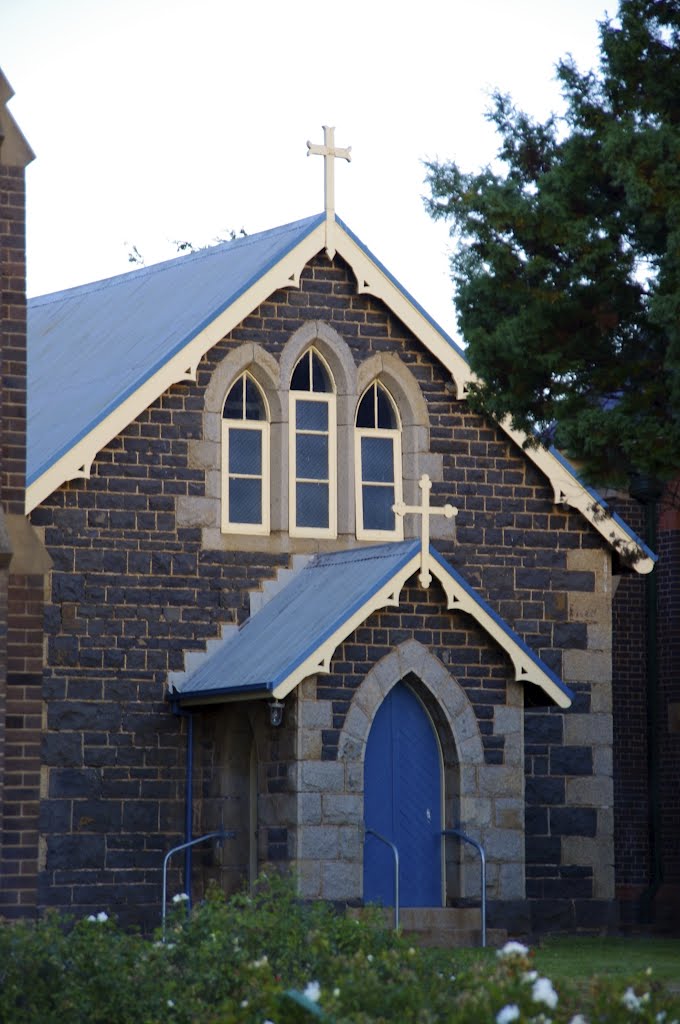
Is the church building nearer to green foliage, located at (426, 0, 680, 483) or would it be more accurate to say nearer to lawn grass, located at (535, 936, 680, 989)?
lawn grass, located at (535, 936, 680, 989)

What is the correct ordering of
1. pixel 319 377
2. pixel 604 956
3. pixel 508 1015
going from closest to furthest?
pixel 508 1015 → pixel 604 956 → pixel 319 377

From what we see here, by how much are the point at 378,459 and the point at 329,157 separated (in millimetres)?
3230

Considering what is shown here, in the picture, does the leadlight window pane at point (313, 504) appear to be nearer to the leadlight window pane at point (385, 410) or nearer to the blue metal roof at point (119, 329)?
the leadlight window pane at point (385, 410)

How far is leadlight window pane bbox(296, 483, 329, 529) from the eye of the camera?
22.2 m

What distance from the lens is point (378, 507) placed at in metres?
22.6

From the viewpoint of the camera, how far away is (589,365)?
54.8 feet

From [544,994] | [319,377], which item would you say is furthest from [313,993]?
[319,377]

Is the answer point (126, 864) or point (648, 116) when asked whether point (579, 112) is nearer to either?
point (648, 116)

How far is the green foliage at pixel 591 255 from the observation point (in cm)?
1558

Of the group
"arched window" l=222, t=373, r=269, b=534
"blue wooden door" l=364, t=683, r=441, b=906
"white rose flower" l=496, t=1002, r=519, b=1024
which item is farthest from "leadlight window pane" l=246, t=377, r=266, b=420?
"white rose flower" l=496, t=1002, r=519, b=1024

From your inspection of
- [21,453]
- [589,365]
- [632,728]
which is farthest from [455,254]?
[632,728]

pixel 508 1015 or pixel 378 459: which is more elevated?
pixel 378 459

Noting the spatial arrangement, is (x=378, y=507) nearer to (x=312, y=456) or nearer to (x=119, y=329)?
(x=312, y=456)

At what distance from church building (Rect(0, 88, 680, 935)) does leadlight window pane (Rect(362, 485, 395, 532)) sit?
0.02 metres
